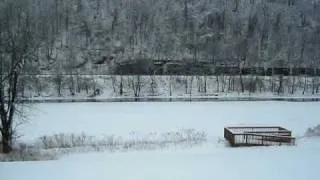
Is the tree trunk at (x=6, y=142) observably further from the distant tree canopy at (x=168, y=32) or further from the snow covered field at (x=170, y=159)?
the distant tree canopy at (x=168, y=32)

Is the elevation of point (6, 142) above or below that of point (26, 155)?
above

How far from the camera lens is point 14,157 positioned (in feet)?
66.9

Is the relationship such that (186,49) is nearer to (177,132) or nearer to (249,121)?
(249,121)

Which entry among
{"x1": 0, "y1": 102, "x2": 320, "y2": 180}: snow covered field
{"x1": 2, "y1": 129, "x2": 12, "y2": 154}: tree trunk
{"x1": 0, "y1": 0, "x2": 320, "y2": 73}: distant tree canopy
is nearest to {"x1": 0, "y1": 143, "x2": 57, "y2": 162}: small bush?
{"x1": 2, "y1": 129, "x2": 12, "y2": 154}: tree trunk

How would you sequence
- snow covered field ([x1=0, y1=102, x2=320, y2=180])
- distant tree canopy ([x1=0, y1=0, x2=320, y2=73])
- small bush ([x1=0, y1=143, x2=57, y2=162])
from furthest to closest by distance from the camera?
distant tree canopy ([x1=0, y1=0, x2=320, y2=73]) → small bush ([x1=0, y1=143, x2=57, y2=162]) → snow covered field ([x1=0, y1=102, x2=320, y2=180])

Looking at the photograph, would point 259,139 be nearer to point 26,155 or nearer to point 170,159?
point 170,159

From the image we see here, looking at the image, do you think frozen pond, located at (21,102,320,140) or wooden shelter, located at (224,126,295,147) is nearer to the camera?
wooden shelter, located at (224,126,295,147)

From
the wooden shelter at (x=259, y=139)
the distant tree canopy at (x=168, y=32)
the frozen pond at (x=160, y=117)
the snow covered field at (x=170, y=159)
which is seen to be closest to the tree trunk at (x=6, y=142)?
the snow covered field at (x=170, y=159)

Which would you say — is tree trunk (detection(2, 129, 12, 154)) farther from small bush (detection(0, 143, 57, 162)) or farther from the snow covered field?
the snow covered field

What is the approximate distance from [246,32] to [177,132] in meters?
50.2

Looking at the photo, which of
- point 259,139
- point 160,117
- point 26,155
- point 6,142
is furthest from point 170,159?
point 160,117

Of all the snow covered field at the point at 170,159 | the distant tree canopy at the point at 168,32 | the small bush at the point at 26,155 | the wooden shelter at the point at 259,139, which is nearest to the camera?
the snow covered field at the point at 170,159

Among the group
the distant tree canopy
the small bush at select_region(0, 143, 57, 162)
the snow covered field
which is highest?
the distant tree canopy

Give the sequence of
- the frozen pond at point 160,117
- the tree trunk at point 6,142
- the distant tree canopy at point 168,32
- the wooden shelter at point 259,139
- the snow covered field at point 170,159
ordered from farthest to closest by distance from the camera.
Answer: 1. the distant tree canopy at point 168,32
2. the frozen pond at point 160,117
3. the wooden shelter at point 259,139
4. the tree trunk at point 6,142
5. the snow covered field at point 170,159
